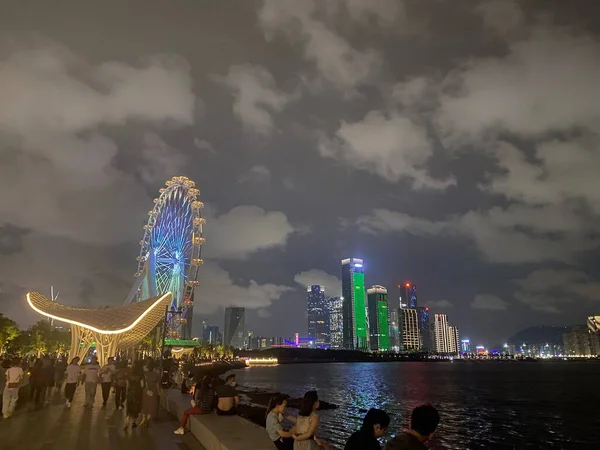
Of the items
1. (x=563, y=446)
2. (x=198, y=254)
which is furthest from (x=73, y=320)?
(x=563, y=446)

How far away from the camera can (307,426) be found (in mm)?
6875

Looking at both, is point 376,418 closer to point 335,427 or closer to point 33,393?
point 33,393

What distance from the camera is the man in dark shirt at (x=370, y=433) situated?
18.6ft

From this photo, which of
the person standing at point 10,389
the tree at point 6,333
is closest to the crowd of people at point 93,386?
the person standing at point 10,389

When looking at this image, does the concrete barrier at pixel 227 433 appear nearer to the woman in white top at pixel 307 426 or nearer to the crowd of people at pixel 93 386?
the woman in white top at pixel 307 426

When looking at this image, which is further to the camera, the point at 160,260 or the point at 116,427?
the point at 160,260

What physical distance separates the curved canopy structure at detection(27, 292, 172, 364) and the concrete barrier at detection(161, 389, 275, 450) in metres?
37.8

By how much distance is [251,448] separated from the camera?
818 centimetres

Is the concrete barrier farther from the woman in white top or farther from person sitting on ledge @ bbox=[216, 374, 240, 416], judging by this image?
the woman in white top

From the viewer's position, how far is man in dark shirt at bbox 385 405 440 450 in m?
4.65

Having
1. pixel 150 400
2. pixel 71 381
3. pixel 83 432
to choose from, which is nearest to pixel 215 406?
pixel 150 400

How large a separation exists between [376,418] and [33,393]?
19.3m

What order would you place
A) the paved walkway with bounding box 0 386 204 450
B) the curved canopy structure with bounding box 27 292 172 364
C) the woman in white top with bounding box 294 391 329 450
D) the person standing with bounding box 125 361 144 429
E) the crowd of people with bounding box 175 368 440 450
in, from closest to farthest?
the crowd of people with bounding box 175 368 440 450, the woman in white top with bounding box 294 391 329 450, the paved walkway with bounding box 0 386 204 450, the person standing with bounding box 125 361 144 429, the curved canopy structure with bounding box 27 292 172 364

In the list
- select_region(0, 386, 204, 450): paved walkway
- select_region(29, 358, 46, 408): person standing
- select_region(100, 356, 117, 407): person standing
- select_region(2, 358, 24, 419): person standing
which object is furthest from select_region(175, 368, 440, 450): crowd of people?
select_region(29, 358, 46, 408): person standing
